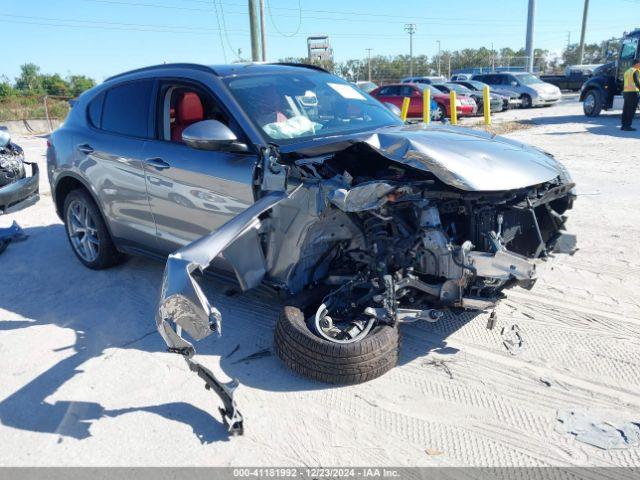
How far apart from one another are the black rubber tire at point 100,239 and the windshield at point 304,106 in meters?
2.03

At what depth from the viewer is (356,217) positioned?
139 inches

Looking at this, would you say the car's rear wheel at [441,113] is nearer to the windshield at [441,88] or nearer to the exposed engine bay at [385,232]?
the windshield at [441,88]

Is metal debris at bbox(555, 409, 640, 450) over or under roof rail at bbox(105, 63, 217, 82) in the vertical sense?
under

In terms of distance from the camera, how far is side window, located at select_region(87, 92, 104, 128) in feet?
16.8

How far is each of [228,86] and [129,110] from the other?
1.24m

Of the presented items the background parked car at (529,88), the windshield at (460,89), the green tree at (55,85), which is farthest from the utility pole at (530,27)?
the green tree at (55,85)

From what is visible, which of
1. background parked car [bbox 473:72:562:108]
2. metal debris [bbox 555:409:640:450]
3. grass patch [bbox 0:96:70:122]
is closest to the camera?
metal debris [bbox 555:409:640:450]

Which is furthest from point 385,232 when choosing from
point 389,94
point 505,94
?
point 505,94

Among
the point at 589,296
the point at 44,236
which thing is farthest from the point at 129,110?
the point at 589,296

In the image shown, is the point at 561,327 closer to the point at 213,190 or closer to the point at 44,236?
the point at 213,190

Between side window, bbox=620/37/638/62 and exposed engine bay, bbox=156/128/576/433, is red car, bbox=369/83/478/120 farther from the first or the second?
exposed engine bay, bbox=156/128/576/433

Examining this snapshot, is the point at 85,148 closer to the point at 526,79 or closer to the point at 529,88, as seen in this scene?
the point at 529,88

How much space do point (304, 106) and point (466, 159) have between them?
1.55 meters

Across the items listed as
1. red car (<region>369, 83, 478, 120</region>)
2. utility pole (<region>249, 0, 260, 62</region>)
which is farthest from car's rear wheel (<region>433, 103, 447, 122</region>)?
utility pole (<region>249, 0, 260, 62</region>)
